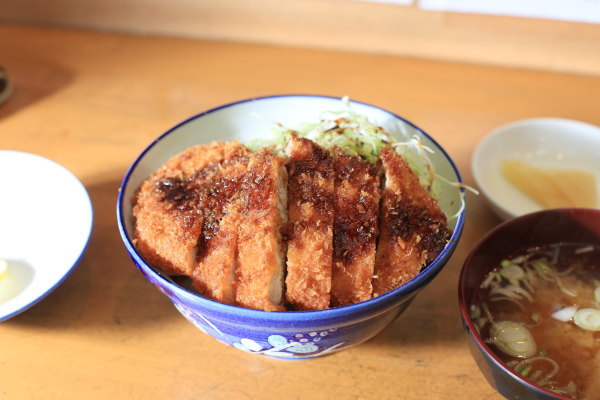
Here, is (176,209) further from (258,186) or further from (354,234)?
(354,234)

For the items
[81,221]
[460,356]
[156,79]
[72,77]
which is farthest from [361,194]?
[72,77]

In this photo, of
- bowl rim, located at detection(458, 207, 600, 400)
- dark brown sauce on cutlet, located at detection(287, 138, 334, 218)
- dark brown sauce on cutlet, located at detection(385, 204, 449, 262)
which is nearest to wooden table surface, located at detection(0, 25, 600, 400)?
bowl rim, located at detection(458, 207, 600, 400)

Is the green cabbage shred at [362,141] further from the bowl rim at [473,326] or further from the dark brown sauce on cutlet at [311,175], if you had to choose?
the bowl rim at [473,326]

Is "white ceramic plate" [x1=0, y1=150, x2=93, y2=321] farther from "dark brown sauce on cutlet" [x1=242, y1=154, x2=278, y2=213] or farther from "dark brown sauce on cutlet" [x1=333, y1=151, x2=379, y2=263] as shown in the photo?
"dark brown sauce on cutlet" [x1=333, y1=151, x2=379, y2=263]

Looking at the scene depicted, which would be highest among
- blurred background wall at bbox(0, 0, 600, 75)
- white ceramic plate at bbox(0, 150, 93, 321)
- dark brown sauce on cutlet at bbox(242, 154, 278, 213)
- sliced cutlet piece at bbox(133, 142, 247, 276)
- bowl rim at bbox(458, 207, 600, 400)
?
blurred background wall at bbox(0, 0, 600, 75)

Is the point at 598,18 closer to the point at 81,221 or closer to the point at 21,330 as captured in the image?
the point at 81,221
